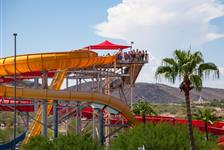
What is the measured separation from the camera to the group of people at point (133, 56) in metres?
48.9

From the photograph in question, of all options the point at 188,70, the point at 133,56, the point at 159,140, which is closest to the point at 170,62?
the point at 188,70

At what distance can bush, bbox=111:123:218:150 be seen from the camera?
3136cm

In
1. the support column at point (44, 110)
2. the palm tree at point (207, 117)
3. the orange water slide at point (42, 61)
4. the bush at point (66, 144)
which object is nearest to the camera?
the bush at point (66, 144)

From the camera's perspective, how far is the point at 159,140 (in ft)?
105

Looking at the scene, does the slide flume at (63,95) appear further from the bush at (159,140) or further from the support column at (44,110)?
the bush at (159,140)

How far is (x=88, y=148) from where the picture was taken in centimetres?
2820

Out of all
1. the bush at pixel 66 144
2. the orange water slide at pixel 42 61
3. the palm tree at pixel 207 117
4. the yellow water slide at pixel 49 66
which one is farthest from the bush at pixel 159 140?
the palm tree at pixel 207 117

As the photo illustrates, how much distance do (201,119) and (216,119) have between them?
82.3 inches

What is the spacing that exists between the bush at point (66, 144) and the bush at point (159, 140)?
360 cm

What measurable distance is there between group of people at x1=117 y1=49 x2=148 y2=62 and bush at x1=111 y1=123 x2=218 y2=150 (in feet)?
51.1

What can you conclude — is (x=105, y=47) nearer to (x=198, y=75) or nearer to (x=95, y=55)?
(x=95, y=55)

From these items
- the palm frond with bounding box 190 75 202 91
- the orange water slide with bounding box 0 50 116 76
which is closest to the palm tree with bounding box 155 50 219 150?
the palm frond with bounding box 190 75 202 91

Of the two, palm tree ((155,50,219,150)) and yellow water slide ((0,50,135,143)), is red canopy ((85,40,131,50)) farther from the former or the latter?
palm tree ((155,50,219,150))

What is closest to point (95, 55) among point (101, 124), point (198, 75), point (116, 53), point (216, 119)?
point (101, 124)
